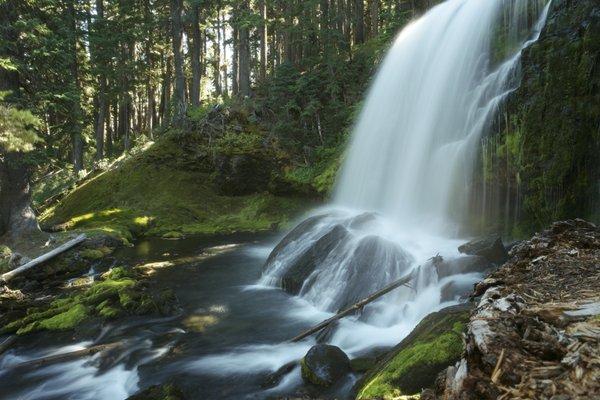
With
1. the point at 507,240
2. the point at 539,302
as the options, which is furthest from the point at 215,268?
the point at 539,302

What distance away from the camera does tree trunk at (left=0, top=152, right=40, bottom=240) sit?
1435 cm

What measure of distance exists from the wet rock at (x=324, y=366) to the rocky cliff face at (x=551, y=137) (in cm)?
556

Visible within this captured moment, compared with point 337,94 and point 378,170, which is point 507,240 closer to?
point 378,170

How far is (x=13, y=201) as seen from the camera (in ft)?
47.4

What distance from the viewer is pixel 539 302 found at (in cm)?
331

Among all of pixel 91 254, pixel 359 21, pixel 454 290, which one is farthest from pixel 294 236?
pixel 359 21

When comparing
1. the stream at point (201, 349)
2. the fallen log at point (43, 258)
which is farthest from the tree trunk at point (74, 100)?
the stream at point (201, 349)

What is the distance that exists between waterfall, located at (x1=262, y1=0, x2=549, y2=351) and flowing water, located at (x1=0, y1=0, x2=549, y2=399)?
0.04m

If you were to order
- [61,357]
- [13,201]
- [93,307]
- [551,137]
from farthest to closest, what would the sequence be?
[13,201], [93,307], [551,137], [61,357]

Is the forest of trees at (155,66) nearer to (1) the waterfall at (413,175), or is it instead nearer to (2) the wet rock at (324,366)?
(1) the waterfall at (413,175)

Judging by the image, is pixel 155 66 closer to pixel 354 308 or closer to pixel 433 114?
pixel 433 114

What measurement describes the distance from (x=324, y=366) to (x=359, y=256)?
12.9ft

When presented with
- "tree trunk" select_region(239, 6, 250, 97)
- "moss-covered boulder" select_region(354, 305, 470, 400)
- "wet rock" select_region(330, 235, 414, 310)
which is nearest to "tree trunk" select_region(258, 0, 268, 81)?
"tree trunk" select_region(239, 6, 250, 97)

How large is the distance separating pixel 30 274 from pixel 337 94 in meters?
15.7
